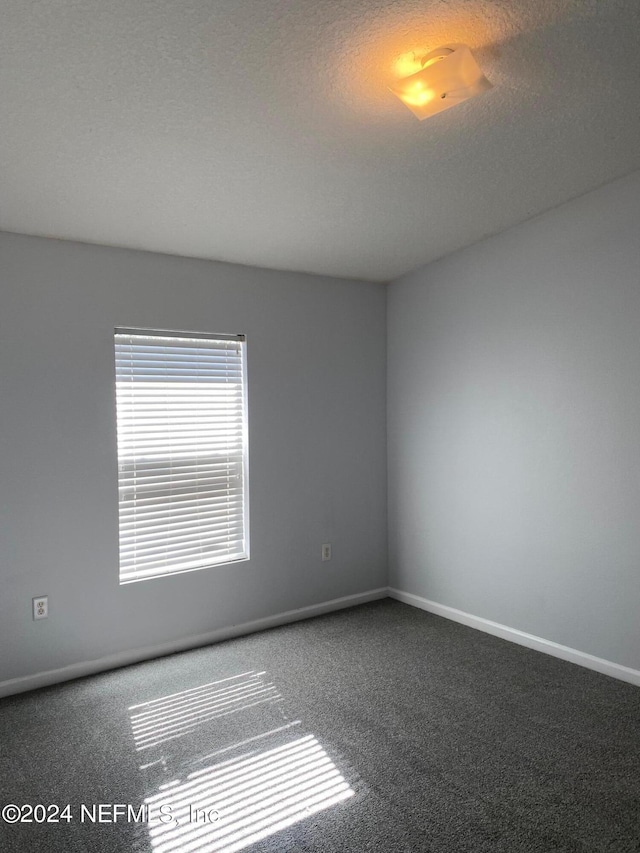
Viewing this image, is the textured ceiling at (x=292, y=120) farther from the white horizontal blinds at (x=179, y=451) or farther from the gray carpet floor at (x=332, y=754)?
the gray carpet floor at (x=332, y=754)

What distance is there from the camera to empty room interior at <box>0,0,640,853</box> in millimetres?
1879

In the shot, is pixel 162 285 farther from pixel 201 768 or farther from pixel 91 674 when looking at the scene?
pixel 201 768

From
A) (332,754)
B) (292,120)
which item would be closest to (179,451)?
(332,754)

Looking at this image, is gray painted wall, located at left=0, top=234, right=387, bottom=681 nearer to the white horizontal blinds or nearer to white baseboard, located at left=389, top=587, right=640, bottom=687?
the white horizontal blinds

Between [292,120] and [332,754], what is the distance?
2.47 m

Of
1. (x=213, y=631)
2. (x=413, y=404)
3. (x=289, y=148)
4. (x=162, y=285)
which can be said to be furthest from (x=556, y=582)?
(x=162, y=285)

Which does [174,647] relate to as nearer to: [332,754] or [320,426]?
[332,754]

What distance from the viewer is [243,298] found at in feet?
12.4

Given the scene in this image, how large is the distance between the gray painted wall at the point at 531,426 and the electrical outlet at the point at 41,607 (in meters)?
2.40

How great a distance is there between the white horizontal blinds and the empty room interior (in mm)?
18

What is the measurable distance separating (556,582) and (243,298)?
8.32 ft

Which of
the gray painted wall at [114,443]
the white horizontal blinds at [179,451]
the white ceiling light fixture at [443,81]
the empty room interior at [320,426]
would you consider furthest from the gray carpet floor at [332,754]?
the white ceiling light fixture at [443,81]

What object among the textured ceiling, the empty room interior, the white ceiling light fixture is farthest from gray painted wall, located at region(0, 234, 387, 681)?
the white ceiling light fixture

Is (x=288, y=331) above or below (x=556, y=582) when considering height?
above
